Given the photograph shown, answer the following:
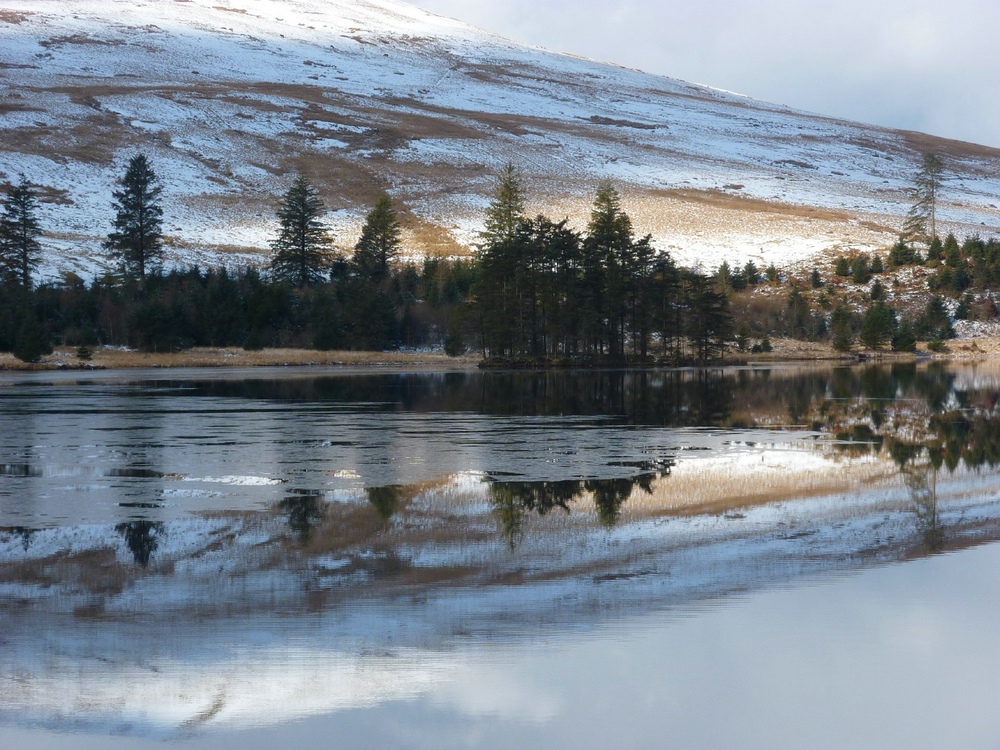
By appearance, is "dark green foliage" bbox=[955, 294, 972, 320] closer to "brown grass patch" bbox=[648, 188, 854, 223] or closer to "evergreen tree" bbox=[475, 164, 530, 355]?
"brown grass patch" bbox=[648, 188, 854, 223]

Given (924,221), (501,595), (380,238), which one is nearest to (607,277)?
(380,238)

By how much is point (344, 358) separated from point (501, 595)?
61105mm

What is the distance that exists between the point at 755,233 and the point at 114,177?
268 ft

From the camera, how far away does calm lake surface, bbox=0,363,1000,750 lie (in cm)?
649

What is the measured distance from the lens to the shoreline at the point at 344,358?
60406 mm

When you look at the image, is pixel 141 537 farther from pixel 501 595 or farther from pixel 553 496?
pixel 553 496

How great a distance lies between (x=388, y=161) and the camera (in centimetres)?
15325

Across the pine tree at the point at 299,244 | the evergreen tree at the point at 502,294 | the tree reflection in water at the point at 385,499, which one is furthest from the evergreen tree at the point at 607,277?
the tree reflection in water at the point at 385,499

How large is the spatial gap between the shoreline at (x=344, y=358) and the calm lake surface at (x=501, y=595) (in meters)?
43.6

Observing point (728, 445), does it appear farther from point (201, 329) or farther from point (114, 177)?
point (114, 177)

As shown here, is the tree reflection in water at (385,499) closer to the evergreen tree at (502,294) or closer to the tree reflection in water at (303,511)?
the tree reflection in water at (303,511)

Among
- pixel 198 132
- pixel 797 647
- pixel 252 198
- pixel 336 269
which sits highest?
pixel 198 132

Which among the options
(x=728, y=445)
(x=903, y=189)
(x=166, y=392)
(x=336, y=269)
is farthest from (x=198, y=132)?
(x=728, y=445)

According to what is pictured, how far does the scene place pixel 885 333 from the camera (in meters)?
78.8
